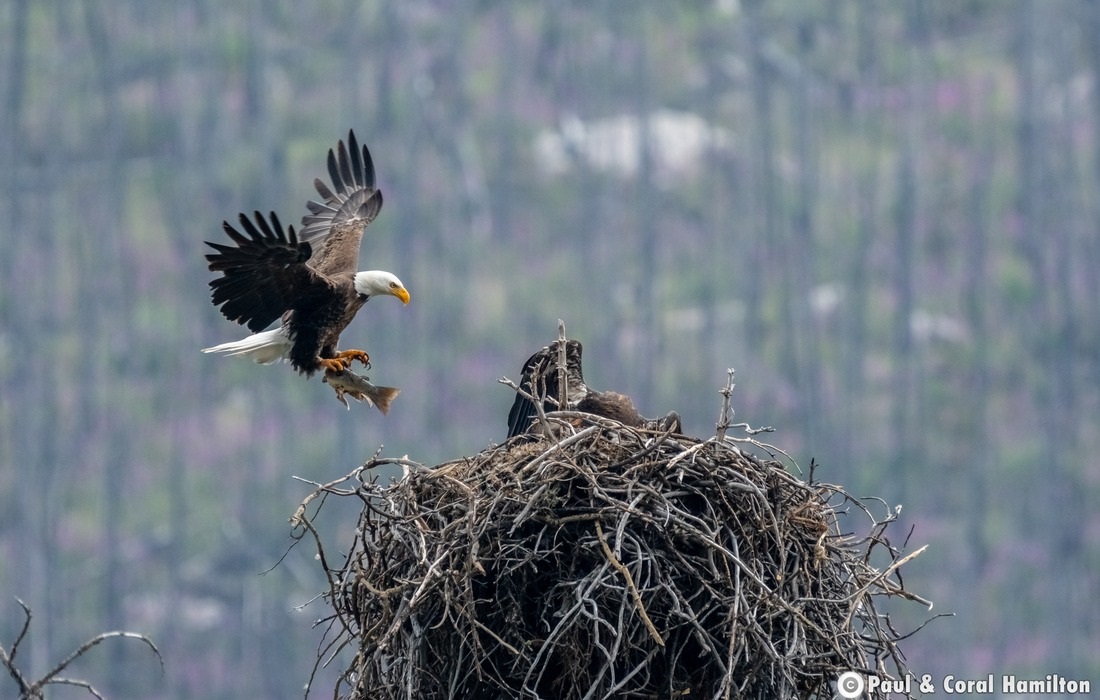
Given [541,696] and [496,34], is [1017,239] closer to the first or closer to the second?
[496,34]

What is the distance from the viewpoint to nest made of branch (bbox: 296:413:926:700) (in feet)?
19.0

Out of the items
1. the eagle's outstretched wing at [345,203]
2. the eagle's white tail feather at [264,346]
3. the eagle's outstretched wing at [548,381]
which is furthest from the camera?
the eagle's outstretched wing at [345,203]

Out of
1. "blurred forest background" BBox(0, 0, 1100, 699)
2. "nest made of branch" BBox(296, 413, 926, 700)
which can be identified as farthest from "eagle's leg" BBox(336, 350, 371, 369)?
"blurred forest background" BBox(0, 0, 1100, 699)

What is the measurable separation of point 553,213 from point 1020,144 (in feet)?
21.9

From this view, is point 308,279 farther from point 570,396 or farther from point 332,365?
point 570,396

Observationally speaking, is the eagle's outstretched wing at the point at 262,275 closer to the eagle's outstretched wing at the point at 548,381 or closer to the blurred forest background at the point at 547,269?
the eagle's outstretched wing at the point at 548,381

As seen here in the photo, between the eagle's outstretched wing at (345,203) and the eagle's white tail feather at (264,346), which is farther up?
the eagle's outstretched wing at (345,203)

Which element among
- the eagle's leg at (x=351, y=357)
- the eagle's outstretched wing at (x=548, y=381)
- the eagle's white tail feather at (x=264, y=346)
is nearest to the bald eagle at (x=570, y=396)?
the eagle's outstretched wing at (x=548, y=381)

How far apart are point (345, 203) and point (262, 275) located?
163 centimetres

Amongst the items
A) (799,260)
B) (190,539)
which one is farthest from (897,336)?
(190,539)
